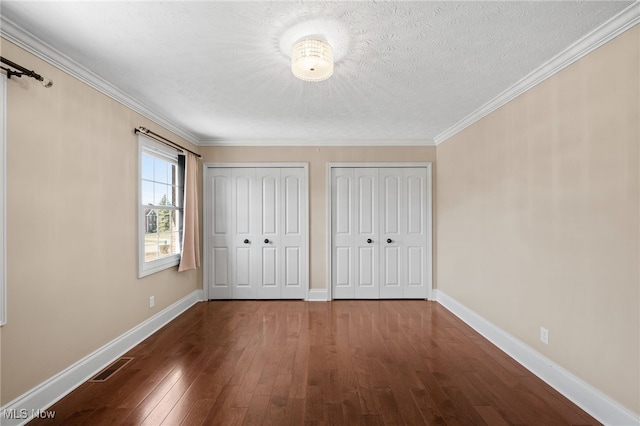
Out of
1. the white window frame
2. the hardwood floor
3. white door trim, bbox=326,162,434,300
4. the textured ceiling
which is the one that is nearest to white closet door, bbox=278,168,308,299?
white door trim, bbox=326,162,434,300

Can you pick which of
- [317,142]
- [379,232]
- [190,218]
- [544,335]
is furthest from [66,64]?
[544,335]

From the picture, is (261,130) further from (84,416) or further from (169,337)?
(84,416)

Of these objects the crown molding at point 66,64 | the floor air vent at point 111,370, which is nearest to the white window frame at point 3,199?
the crown molding at point 66,64

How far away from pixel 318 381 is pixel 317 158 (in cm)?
318

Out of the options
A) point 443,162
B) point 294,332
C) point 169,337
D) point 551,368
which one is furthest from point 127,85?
point 551,368

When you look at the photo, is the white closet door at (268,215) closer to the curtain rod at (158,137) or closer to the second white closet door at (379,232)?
the second white closet door at (379,232)

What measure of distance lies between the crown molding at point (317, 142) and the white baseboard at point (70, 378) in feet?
8.44

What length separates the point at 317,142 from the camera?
4.66m

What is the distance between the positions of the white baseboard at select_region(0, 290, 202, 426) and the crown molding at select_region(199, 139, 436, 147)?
257 cm

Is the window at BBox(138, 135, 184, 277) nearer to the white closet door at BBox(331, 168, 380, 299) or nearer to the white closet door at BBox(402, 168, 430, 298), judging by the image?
the white closet door at BBox(331, 168, 380, 299)

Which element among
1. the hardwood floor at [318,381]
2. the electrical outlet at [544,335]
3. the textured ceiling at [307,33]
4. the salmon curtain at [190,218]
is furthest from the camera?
the salmon curtain at [190,218]

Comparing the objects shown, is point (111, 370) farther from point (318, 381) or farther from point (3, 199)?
point (318, 381)

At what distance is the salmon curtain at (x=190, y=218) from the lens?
400 cm
